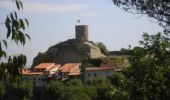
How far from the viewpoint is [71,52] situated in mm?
87812

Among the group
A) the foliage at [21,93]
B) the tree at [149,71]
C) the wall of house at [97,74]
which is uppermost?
the tree at [149,71]

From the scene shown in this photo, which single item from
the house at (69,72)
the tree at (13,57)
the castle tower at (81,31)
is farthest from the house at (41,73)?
the tree at (13,57)

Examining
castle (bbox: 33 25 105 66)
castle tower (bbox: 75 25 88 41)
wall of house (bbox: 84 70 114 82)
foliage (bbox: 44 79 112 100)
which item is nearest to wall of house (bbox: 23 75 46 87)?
foliage (bbox: 44 79 112 100)

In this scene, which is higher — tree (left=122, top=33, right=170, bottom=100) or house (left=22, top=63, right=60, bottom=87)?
tree (left=122, top=33, right=170, bottom=100)

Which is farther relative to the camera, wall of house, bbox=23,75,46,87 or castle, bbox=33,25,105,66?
castle, bbox=33,25,105,66

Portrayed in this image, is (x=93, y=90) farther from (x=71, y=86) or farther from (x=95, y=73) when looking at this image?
(x=95, y=73)

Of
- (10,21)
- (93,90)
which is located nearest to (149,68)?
(10,21)

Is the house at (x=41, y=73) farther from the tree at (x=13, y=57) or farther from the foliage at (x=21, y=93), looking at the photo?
the tree at (x=13, y=57)

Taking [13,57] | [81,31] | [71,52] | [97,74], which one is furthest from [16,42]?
[81,31]

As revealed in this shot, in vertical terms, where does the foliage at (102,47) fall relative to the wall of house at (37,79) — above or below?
above

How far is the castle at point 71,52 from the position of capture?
8656cm

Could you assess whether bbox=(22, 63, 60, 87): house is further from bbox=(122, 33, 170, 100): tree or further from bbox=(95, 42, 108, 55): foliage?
bbox=(122, 33, 170, 100): tree

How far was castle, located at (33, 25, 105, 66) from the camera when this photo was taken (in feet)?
284

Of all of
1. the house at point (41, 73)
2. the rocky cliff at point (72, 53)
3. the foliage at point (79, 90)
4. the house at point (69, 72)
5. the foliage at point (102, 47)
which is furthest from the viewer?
the foliage at point (102, 47)
